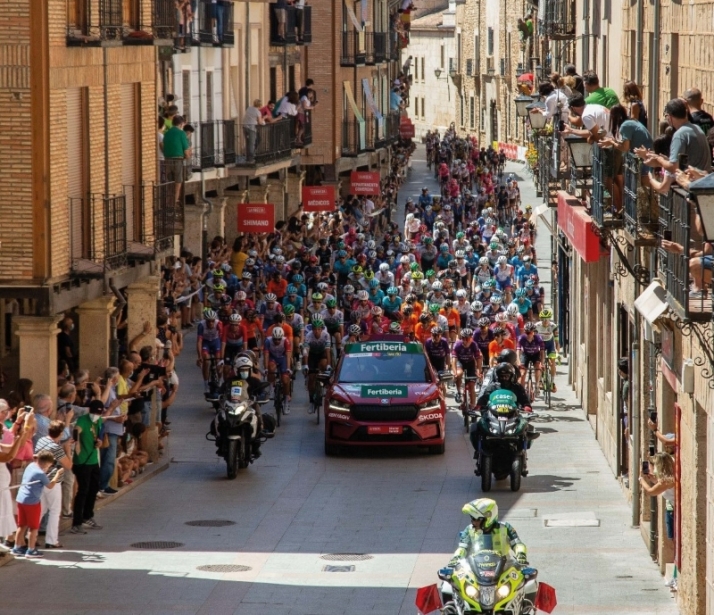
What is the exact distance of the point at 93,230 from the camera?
2481cm

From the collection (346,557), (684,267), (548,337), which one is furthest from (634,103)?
(548,337)

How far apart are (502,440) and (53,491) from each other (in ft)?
23.5

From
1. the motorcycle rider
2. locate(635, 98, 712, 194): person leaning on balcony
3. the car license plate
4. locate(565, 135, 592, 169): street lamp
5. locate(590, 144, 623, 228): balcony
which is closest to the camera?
locate(635, 98, 712, 194): person leaning on balcony

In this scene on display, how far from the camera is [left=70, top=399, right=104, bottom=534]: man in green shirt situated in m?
22.5

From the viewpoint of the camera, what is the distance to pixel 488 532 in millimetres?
16203

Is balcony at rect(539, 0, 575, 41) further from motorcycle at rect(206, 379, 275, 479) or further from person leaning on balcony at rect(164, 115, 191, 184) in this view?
motorcycle at rect(206, 379, 275, 479)

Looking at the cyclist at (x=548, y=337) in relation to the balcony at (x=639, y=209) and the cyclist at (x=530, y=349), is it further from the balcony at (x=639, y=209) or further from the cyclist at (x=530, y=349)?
the balcony at (x=639, y=209)

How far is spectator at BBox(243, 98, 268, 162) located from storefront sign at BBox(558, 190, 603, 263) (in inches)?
781

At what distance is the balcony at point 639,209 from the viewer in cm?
1862

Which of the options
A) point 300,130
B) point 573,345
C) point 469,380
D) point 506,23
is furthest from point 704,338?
point 506,23

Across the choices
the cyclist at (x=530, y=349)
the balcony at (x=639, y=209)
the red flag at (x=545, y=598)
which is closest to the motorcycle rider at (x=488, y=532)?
the red flag at (x=545, y=598)

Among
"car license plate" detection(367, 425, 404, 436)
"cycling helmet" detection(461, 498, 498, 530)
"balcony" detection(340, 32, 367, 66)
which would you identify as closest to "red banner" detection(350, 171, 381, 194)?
"balcony" detection(340, 32, 367, 66)

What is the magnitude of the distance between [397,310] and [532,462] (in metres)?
10.5

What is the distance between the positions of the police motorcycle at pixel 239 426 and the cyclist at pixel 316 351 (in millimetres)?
4737
